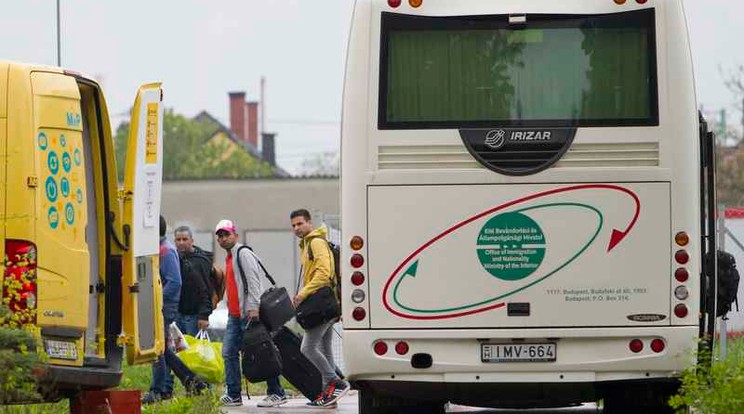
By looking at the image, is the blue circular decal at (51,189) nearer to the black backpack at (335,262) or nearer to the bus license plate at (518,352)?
the bus license plate at (518,352)

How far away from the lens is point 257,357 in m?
17.2

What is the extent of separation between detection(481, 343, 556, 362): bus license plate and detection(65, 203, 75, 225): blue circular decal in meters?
2.95

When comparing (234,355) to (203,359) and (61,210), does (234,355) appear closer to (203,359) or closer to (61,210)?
(203,359)

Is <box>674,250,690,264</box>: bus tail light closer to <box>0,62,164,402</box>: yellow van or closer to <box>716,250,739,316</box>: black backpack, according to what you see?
<box>716,250,739,316</box>: black backpack

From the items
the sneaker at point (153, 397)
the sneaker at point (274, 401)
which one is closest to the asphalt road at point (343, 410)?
the sneaker at point (274, 401)

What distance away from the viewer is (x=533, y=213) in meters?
12.8

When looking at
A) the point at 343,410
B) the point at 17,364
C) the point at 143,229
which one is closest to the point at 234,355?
the point at 343,410

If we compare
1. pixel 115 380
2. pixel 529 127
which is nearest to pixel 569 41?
pixel 529 127

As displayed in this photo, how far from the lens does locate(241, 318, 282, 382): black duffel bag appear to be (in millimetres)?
17203

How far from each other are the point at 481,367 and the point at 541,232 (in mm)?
1023

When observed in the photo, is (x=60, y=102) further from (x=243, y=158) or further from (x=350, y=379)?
(x=243, y=158)

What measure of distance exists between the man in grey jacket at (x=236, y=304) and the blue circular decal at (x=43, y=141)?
5.66 m

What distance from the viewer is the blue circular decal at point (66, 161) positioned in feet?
40.5

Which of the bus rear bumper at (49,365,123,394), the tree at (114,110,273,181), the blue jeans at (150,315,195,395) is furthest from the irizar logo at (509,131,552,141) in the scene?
the tree at (114,110,273,181)
